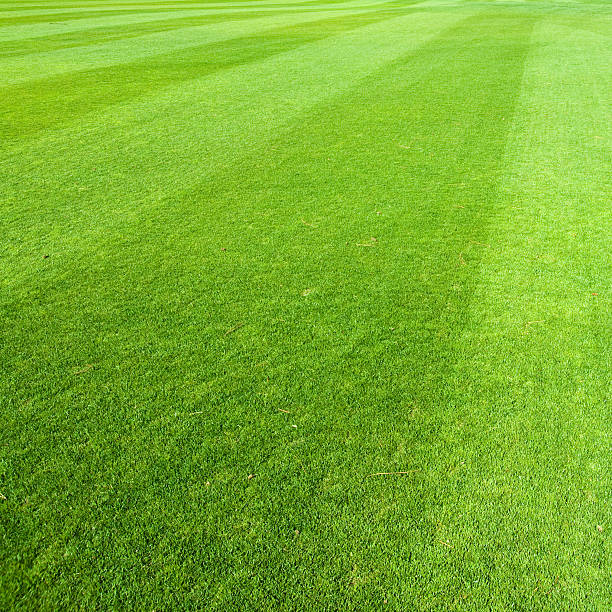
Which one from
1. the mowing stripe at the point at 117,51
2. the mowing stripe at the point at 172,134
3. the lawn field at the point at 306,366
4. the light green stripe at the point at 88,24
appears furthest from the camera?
the light green stripe at the point at 88,24

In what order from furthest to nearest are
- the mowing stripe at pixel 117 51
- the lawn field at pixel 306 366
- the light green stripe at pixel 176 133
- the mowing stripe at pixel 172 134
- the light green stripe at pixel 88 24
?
the light green stripe at pixel 88 24 → the mowing stripe at pixel 117 51 → the light green stripe at pixel 176 133 → the mowing stripe at pixel 172 134 → the lawn field at pixel 306 366

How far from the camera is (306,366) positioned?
2869 millimetres

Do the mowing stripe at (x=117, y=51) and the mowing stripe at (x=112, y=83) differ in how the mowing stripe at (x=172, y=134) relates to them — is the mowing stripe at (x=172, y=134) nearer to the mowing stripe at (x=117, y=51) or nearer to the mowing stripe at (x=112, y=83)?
the mowing stripe at (x=112, y=83)

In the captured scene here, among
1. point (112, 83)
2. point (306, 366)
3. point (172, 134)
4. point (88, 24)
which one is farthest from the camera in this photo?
point (88, 24)

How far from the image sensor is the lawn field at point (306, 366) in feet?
6.40

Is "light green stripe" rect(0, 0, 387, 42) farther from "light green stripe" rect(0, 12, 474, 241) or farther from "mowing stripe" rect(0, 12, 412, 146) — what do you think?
"light green stripe" rect(0, 12, 474, 241)

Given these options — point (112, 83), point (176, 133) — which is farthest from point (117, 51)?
point (176, 133)

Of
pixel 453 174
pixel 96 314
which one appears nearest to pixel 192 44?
pixel 453 174

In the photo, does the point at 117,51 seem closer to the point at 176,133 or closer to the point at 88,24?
the point at 88,24

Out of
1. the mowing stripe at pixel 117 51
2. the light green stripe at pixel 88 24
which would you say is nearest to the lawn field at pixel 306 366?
the mowing stripe at pixel 117 51

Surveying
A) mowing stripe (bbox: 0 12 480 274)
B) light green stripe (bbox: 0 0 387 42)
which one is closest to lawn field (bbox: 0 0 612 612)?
mowing stripe (bbox: 0 12 480 274)

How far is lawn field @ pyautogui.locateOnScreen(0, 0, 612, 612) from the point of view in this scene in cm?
195

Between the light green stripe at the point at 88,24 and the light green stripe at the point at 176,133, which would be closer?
the light green stripe at the point at 176,133

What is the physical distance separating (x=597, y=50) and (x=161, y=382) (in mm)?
13388
